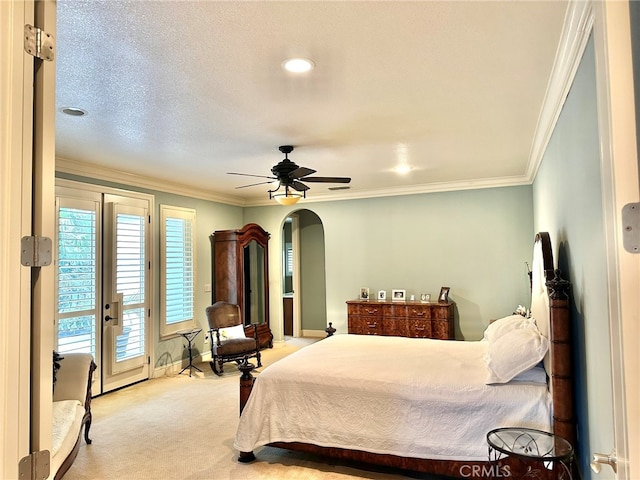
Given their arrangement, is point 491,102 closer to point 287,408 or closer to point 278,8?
point 278,8

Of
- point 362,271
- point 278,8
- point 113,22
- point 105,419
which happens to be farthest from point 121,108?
point 362,271

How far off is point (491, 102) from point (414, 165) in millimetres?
1992

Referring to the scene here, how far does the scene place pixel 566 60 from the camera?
216cm

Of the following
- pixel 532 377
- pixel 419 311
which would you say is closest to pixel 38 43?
pixel 532 377

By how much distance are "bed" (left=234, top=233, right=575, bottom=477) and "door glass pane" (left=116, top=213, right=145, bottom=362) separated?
2562mm

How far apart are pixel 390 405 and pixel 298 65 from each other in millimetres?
2217

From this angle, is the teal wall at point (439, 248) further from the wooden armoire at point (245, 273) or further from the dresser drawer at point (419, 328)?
the wooden armoire at point (245, 273)

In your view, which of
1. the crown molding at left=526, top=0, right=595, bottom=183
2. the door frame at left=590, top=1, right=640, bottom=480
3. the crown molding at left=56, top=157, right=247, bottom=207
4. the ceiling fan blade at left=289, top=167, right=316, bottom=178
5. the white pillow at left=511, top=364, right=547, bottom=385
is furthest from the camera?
the crown molding at left=56, top=157, right=247, bottom=207

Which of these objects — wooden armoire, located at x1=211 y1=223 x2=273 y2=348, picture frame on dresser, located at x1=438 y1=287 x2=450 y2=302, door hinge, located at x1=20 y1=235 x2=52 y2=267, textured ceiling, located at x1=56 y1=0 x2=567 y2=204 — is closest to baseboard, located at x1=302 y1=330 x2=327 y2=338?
wooden armoire, located at x1=211 y1=223 x2=273 y2=348

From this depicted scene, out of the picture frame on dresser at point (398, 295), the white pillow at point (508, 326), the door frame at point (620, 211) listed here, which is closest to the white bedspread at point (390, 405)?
the white pillow at point (508, 326)

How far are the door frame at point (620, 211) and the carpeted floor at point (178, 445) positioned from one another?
87.0 inches

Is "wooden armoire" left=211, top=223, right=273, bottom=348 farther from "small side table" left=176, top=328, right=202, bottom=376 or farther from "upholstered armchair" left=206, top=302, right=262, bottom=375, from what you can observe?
"small side table" left=176, top=328, right=202, bottom=376

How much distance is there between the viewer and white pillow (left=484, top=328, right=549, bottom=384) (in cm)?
268

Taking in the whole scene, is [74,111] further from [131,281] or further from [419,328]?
[419,328]
